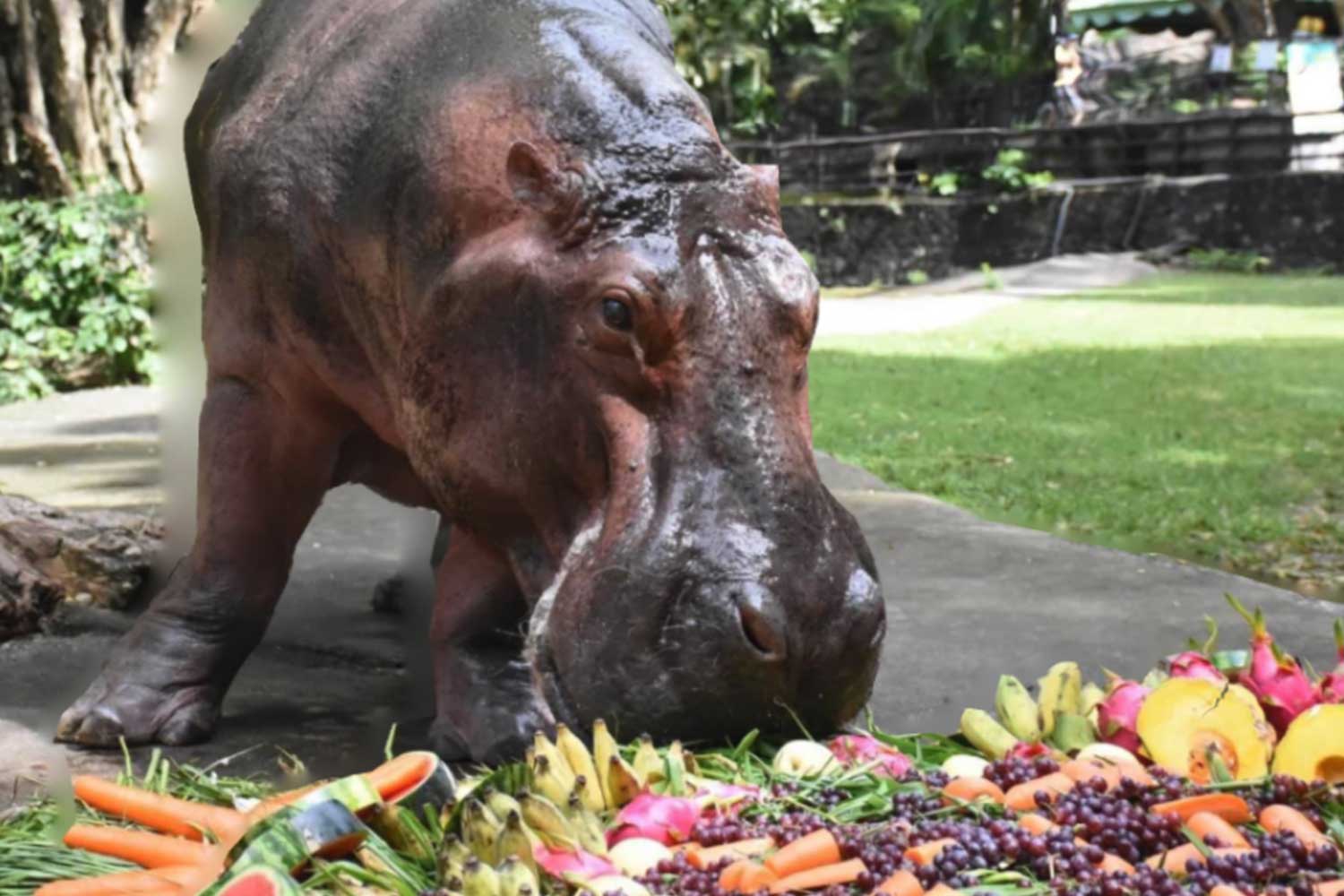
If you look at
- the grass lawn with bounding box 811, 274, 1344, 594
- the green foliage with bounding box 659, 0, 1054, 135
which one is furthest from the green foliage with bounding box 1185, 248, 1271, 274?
the green foliage with bounding box 659, 0, 1054, 135

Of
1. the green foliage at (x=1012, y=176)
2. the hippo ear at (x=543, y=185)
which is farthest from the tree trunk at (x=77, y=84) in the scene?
the green foliage at (x=1012, y=176)

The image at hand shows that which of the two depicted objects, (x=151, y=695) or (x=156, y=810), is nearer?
(x=156, y=810)

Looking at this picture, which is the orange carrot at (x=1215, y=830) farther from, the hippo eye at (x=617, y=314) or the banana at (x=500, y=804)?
the hippo eye at (x=617, y=314)

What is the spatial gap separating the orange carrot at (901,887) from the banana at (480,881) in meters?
0.49

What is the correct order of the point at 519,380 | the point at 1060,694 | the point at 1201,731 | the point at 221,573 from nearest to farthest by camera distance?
the point at 1201,731 → the point at 519,380 → the point at 1060,694 → the point at 221,573

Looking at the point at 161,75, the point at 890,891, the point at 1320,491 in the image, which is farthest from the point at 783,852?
the point at 161,75

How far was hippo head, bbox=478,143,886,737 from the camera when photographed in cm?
298

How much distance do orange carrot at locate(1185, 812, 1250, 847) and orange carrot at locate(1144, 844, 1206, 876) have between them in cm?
7

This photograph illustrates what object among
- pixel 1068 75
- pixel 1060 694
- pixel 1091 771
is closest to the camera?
pixel 1091 771

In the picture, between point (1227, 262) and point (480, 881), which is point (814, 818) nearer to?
point (480, 881)

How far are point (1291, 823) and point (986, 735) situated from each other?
0.69 metres

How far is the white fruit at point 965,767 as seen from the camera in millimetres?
3078

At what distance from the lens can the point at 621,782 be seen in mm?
2818

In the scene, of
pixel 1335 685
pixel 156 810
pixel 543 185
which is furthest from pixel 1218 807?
pixel 156 810
